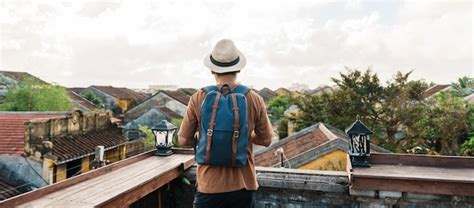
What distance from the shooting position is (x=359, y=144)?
10.1 ft

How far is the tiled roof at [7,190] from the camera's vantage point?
739 cm

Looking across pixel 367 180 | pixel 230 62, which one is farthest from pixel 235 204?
pixel 367 180

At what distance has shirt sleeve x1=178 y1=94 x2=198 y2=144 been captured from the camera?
2.17 meters

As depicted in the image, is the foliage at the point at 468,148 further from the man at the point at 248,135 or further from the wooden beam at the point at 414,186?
the man at the point at 248,135

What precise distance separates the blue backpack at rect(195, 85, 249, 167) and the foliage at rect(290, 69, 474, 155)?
13.0 m

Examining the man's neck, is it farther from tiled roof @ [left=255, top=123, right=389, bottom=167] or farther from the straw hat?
tiled roof @ [left=255, top=123, right=389, bottom=167]

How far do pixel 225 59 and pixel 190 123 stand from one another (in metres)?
0.44

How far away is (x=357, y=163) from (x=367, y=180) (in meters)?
0.36

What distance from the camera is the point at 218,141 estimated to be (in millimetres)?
1972

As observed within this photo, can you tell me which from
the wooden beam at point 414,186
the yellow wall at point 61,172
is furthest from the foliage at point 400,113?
the wooden beam at point 414,186

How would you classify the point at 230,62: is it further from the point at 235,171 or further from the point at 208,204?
the point at 208,204

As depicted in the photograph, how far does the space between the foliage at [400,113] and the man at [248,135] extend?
1280 centimetres

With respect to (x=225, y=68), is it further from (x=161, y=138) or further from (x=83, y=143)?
(x=83, y=143)

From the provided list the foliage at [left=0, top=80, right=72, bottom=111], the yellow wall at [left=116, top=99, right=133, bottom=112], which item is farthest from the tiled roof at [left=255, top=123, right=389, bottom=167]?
the yellow wall at [left=116, top=99, right=133, bottom=112]
